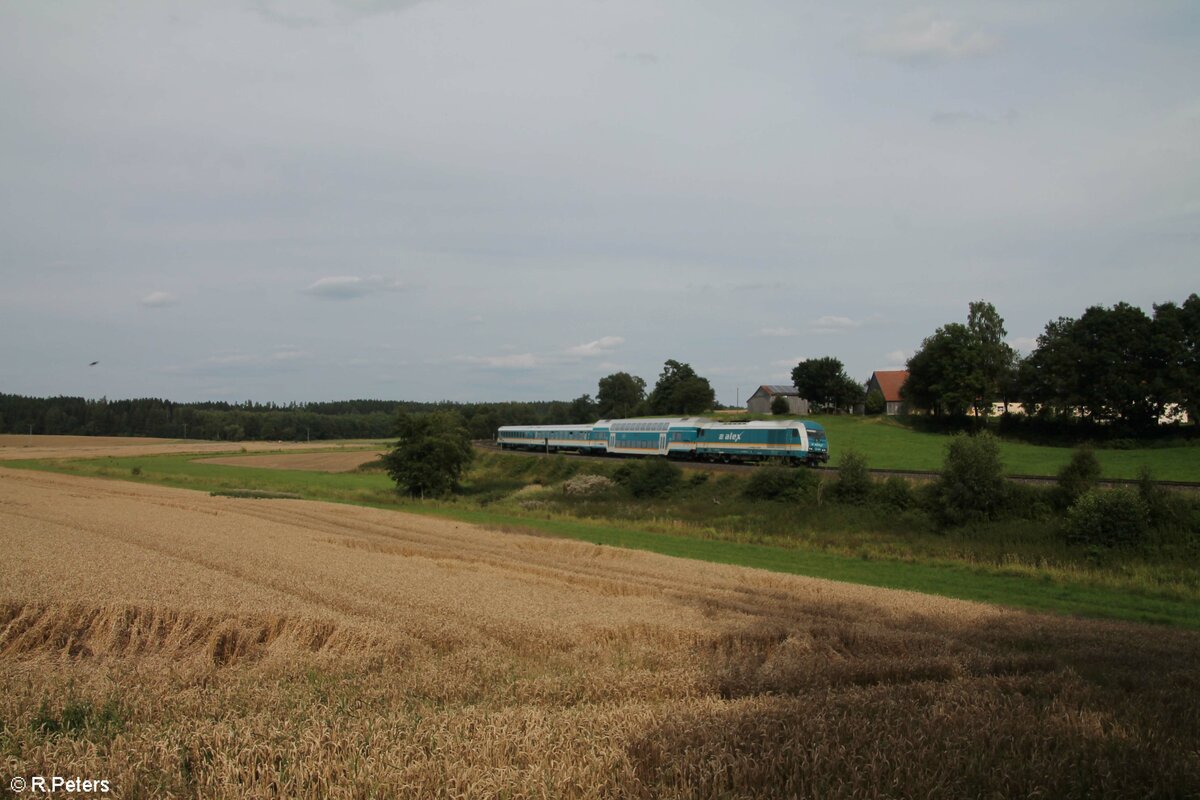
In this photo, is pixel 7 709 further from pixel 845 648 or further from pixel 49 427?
pixel 49 427

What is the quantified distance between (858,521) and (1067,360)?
4328 cm

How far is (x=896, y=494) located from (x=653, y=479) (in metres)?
17.8

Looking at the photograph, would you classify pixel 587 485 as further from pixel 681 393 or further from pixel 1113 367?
pixel 681 393

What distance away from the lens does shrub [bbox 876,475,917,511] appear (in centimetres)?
4062

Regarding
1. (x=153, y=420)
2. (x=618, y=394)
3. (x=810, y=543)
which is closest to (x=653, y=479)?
(x=810, y=543)

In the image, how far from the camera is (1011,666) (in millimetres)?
10703

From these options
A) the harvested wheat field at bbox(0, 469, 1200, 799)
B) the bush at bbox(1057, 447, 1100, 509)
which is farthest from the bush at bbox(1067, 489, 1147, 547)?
the harvested wheat field at bbox(0, 469, 1200, 799)

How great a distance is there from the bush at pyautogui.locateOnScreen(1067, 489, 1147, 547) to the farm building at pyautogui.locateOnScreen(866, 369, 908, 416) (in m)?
91.9

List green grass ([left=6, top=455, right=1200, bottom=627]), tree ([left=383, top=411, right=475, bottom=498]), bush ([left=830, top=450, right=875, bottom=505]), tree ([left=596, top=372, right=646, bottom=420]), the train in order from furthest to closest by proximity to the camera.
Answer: tree ([left=596, top=372, right=646, bottom=420]), tree ([left=383, top=411, right=475, bottom=498]), the train, bush ([left=830, top=450, right=875, bottom=505]), green grass ([left=6, top=455, right=1200, bottom=627])

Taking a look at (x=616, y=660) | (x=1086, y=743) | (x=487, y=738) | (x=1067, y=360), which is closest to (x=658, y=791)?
(x=487, y=738)

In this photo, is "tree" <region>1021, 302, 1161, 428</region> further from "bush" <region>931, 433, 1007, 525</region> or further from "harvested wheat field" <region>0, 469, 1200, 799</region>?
"harvested wheat field" <region>0, 469, 1200, 799</region>

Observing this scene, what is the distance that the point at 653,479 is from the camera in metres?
55.1

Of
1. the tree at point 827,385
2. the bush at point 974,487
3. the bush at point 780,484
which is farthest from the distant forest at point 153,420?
the bush at point 974,487

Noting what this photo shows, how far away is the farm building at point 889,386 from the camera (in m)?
124
